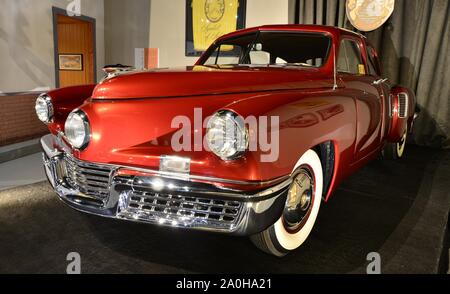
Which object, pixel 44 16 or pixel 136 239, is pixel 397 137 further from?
pixel 44 16

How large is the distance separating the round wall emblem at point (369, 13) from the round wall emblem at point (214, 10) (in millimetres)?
1998

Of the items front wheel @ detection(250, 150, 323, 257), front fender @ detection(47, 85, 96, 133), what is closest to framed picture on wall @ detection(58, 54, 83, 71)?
front fender @ detection(47, 85, 96, 133)

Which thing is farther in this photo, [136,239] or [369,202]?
[369,202]

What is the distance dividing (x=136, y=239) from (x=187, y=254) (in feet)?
1.11

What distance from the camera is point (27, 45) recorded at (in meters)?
4.52

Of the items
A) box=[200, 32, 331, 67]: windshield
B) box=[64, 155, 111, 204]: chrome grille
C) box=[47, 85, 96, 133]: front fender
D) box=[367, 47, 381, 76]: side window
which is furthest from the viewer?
box=[367, 47, 381, 76]: side window

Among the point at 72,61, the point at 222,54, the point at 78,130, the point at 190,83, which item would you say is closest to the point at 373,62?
the point at 222,54

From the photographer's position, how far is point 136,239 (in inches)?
77.2

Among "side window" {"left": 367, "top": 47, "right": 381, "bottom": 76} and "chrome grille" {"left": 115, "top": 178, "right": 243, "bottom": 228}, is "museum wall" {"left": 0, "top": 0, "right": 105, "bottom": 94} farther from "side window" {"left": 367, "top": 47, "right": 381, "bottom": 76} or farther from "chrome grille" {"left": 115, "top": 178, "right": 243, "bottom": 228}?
"side window" {"left": 367, "top": 47, "right": 381, "bottom": 76}

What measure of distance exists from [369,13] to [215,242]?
3.92m

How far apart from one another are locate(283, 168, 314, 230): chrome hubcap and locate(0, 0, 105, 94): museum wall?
12.8 ft

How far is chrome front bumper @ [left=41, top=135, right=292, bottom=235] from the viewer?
4.67 ft

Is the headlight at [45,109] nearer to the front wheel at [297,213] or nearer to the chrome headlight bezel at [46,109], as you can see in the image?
the chrome headlight bezel at [46,109]

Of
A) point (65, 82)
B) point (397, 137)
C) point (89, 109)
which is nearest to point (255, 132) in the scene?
point (89, 109)
